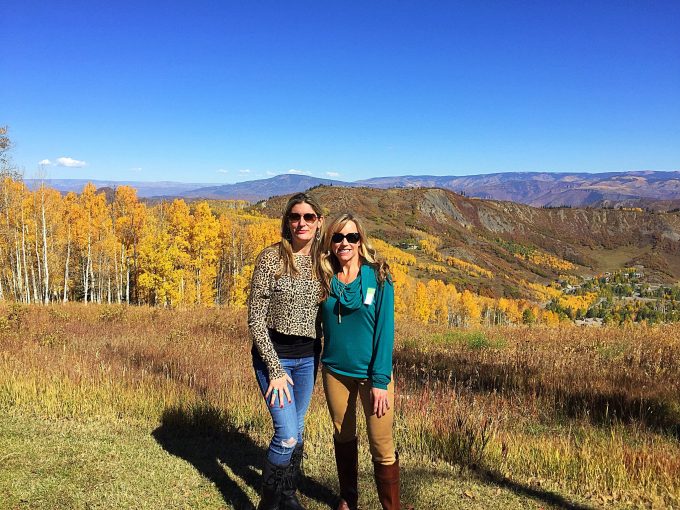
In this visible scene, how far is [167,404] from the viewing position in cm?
536

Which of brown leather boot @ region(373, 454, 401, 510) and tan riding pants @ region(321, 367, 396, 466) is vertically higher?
tan riding pants @ region(321, 367, 396, 466)

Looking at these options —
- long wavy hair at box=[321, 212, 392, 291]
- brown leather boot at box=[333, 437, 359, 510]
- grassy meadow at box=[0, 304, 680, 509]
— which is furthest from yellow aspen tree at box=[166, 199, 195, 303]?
long wavy hair at box=[321, 212, 392, 291]

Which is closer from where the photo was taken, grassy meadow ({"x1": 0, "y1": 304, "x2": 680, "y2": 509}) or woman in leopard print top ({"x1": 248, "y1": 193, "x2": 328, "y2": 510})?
woman in leopard print top ({"x1": 248, "y1": 193, "x2": 328, "y2": 510})

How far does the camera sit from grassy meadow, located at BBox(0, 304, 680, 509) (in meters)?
3.65

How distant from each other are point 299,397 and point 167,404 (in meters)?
3.15

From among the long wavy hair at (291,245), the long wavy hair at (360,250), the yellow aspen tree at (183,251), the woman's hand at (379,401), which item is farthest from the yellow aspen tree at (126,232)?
the woman's hand at (379,401)

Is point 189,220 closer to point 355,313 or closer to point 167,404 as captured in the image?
point 167,404

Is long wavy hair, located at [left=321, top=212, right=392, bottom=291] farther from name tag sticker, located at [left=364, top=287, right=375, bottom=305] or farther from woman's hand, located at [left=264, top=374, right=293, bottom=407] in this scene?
woman's hand, located at [left=264, top=374, right=293, bottom=407]

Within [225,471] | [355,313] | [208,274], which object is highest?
[355,313]

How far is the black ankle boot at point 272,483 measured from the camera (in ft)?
9.52

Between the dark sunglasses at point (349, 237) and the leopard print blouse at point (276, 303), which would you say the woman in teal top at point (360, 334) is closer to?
the dark sunglasses at point (349, 237)

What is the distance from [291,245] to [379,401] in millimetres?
1207

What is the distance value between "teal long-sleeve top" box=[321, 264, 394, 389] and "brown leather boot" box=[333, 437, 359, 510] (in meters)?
0.74

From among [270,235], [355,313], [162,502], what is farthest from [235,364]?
[270,235]
